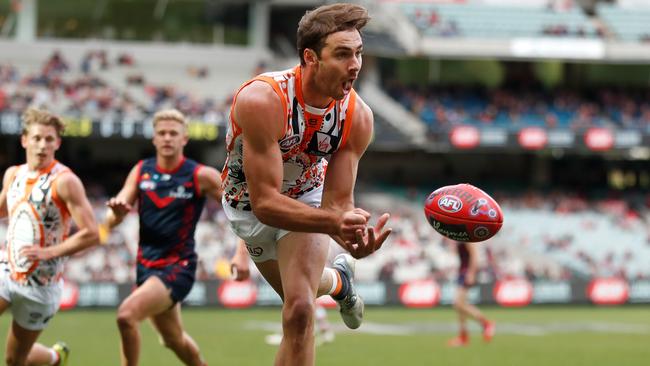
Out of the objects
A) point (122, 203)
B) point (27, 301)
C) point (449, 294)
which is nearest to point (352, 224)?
point (122, 203)

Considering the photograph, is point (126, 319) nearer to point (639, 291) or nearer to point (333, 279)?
point (333, 279)

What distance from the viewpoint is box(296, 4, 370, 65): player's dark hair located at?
21.0 feet

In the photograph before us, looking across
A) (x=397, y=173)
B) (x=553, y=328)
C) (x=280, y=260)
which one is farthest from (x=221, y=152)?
(x=280, y=260)

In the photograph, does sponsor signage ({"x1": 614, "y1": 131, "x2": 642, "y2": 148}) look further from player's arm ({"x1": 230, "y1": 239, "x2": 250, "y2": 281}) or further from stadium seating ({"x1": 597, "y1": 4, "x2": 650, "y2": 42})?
player's arm ({"x1": 230, "y1": 239, "x2": 250, "y2": 281})

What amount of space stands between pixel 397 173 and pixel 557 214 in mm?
6236

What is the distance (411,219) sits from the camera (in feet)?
110

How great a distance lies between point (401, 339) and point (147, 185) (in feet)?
28.1

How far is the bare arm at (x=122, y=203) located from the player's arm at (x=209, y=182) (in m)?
0.58

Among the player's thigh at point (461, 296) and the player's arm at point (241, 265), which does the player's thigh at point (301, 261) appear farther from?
the player's thigh at point (461, 296)

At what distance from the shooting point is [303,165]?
284 inches

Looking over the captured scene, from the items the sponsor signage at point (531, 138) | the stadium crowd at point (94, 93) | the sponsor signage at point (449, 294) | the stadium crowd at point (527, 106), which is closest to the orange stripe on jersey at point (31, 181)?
the sponsor signage at point (449, 294)

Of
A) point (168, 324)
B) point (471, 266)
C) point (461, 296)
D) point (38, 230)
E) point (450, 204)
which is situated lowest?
point (461, 296)

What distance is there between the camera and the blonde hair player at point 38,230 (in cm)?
855

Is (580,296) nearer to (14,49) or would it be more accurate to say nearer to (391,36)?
(391,36)
